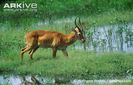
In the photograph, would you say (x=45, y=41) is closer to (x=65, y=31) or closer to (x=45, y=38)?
(x=45, y=38)

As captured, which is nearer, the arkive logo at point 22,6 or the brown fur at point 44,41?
the brown fur at point 44,41

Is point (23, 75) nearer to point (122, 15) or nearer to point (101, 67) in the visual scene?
point (101, 67)

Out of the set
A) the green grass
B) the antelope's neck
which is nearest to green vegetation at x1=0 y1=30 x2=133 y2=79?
the green grass

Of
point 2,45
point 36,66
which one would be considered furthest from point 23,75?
point 2,45

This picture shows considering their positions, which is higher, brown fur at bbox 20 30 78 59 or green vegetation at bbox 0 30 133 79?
brown fur at bbox 20 30 78 59

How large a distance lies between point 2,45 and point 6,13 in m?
0.97

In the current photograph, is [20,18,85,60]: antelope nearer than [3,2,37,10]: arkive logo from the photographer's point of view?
Yes

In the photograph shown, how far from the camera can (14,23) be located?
9.87 meters

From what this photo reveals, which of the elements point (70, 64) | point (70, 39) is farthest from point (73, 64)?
point (70, 39)
